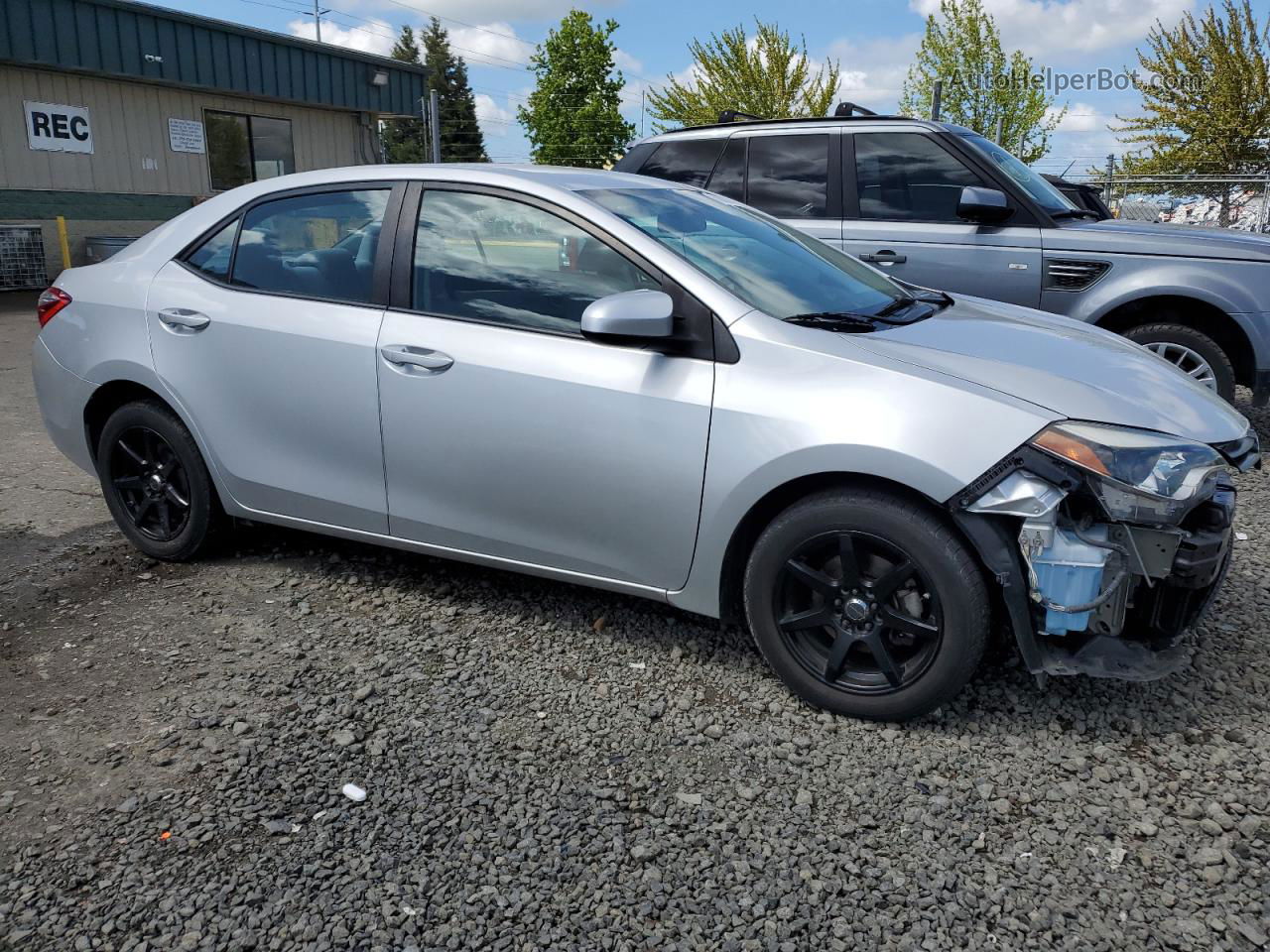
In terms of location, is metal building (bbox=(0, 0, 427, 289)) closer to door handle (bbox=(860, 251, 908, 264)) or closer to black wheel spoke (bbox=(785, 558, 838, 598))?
door handle (bbox=(860, 251, 908, 264))

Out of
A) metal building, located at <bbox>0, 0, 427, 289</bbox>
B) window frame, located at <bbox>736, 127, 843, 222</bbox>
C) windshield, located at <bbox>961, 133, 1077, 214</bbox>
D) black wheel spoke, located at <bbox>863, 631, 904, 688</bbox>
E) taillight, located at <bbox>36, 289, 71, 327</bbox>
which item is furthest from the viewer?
metal building, located at <bbox>0, 0, 427, 289</bbox>

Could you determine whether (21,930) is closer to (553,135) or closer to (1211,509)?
(1211,509)

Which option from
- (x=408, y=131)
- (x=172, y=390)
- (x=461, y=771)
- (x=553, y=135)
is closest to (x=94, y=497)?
(x=172, y=390)

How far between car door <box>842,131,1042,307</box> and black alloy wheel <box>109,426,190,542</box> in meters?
4.26

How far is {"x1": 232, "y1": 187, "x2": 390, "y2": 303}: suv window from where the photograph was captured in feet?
12.1

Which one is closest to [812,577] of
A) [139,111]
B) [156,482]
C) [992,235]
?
[156,482]

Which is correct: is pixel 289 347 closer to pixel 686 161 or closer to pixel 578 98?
pixel 686 161

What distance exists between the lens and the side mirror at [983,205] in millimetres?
5816

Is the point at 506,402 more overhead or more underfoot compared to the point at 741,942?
more overhead

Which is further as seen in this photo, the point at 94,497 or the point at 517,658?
the point at 94,497

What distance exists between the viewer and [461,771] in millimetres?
2764

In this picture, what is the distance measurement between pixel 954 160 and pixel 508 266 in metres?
3.93

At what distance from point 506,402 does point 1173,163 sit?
29.2 m

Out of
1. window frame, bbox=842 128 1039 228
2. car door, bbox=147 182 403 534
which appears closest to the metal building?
window frame, bbox=842 128 1039 228
